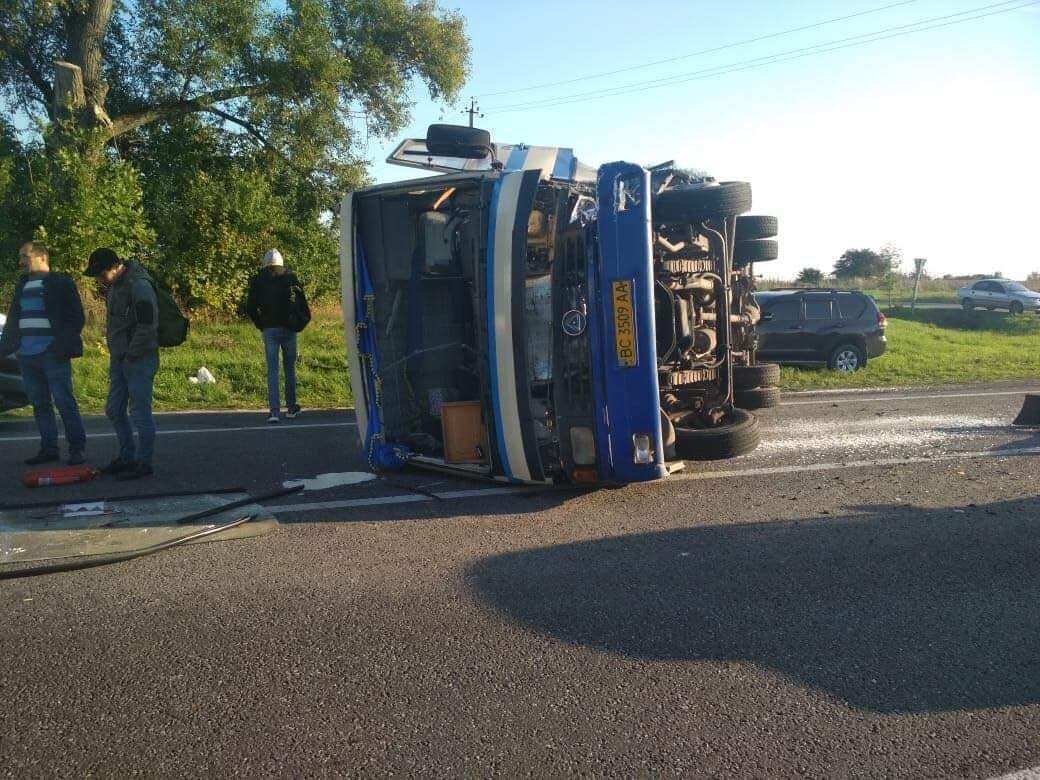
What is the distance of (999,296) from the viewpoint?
3384cm

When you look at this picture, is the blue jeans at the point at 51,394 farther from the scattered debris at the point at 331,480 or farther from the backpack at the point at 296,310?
the backpack at the point at 296,310

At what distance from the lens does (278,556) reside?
4.56 metres

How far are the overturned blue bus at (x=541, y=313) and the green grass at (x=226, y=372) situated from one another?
4636mm

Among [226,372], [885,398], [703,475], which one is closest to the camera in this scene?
[703,475]

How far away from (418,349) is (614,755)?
4.15 m

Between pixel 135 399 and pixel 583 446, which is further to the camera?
pixel 135 399

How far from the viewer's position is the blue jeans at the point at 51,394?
6695mm

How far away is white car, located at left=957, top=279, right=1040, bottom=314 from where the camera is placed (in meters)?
33.0

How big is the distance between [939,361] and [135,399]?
16160 mm

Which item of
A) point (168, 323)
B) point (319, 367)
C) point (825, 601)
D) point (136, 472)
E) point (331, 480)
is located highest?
point (168, 323)

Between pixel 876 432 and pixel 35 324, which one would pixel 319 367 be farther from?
pixel 876 432

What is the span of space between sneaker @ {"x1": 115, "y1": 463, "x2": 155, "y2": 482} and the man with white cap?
275 centimetres

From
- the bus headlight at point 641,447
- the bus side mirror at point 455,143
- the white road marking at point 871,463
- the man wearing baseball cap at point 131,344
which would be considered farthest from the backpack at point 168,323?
the white road marking at point 871,463

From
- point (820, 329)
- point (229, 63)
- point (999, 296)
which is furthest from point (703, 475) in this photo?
point (999, 296)
